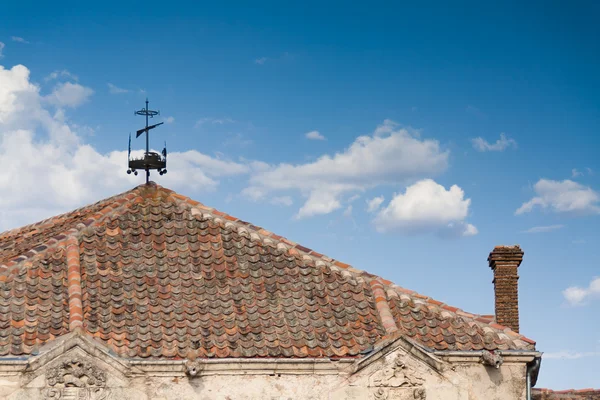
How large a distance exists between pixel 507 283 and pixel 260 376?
8.52 m

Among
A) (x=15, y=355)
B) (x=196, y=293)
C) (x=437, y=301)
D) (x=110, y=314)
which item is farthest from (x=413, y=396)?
(x=15, y=355)

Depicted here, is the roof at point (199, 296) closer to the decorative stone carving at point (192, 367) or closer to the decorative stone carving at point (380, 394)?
the decorative stone carving at point (192, 367)

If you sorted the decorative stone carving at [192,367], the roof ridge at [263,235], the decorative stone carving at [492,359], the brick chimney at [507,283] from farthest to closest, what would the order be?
the brick chimney at [507,283]
the roof ridge at [263,235]
the decorative stone carving at [492,359]
the decorative stone carving at [192,367]

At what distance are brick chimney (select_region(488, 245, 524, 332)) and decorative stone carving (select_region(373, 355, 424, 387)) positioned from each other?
6782 millimetres

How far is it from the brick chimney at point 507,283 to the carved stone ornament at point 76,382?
10202 millimetres

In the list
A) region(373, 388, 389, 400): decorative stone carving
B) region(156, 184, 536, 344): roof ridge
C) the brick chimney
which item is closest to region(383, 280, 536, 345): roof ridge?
region(156, 184, 536, 344): roof ridge

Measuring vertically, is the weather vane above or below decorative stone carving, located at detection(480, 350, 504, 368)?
above

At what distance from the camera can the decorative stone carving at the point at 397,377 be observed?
15.9 metres

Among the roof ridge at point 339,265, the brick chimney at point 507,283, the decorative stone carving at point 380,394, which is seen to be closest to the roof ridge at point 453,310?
the roof ridge at point 339,265

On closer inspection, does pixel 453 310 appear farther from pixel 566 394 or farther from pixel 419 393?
pixel 566 394

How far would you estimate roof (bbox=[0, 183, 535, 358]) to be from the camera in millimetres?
15859

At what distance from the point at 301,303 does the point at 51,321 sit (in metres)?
4.14

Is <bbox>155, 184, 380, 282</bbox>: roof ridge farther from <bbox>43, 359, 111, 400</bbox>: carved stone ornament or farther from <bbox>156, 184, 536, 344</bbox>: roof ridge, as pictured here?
<bbox>43, 359, 111, 400</bbox>: carved stone ornament

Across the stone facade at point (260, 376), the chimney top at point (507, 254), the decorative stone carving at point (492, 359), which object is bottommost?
the stone facade at point (260, 376)
